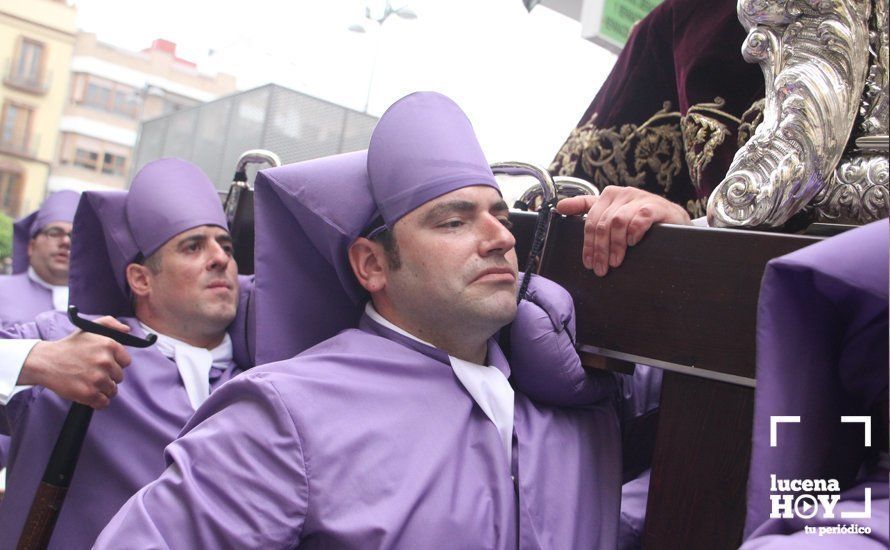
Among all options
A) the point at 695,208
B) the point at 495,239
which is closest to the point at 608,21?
the point at 695,208

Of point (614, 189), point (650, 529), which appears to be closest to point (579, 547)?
point (650, 529)

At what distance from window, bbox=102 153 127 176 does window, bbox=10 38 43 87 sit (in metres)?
2.01

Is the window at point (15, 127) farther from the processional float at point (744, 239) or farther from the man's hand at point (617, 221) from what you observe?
the processional float at point (744, 239)

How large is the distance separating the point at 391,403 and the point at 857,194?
859 millimetres

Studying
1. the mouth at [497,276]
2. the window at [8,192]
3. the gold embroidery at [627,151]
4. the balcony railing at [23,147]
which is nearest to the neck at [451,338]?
the mouth at [497,276]

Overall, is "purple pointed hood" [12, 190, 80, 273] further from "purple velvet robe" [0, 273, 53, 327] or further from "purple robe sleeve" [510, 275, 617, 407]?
"purple robe sleeve" [510, 275, 617, 407]

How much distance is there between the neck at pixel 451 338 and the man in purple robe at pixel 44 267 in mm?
3280

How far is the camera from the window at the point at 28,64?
13.9 metres

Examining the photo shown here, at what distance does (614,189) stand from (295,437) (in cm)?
72

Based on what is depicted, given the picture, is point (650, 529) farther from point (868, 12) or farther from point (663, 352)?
point (868, 12)

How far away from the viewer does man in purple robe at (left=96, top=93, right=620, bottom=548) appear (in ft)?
4.87

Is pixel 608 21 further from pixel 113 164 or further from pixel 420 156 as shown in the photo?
pixel 113 164

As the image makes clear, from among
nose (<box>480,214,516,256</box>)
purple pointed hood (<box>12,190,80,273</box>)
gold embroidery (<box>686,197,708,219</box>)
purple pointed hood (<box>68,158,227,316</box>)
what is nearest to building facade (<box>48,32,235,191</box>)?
purple pointed hood (<box>12,190,80,273</box>)

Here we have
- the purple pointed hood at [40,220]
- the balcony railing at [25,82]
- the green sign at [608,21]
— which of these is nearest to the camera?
the green sign at [608,21]
